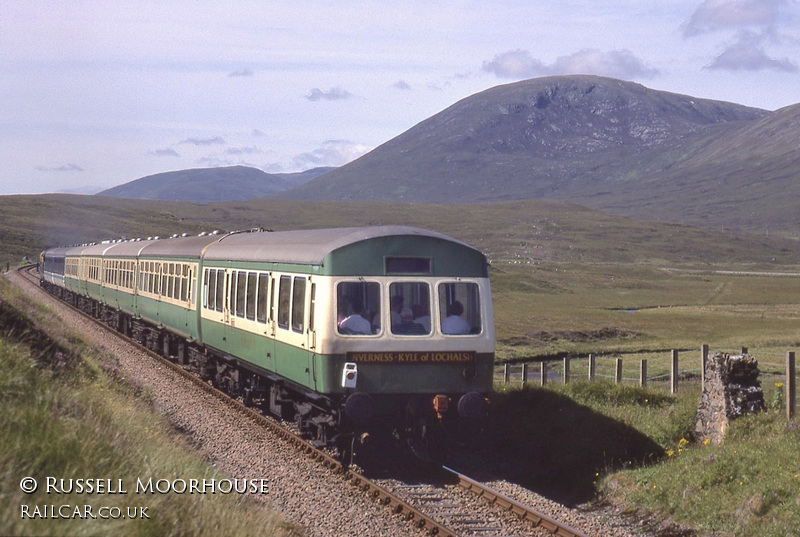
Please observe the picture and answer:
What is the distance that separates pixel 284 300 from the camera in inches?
586

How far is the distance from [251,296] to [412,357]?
4.66 m

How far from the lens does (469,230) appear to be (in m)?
198

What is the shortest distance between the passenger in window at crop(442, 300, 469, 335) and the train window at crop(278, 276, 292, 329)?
2.66 metres

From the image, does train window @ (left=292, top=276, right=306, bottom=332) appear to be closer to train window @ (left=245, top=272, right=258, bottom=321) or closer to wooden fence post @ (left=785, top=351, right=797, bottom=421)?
train window @ (left=245, top=272, right=258, bottom=321)

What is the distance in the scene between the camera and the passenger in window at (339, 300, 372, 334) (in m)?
13.1

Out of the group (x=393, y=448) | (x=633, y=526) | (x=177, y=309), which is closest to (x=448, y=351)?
(x=393, y=448)

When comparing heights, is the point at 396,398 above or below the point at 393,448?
above

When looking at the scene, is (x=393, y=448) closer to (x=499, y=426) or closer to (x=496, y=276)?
(x=499, y=426)

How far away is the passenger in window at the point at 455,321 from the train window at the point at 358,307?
1.03 m

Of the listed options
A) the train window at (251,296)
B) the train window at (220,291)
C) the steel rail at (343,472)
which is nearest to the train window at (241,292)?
the train window at (251,296)

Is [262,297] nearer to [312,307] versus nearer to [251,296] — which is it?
[251,296]

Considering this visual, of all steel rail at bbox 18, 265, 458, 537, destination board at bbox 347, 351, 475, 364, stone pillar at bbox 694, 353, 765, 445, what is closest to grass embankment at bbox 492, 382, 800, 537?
stone pillar at bbox 694, 353, 765, 445

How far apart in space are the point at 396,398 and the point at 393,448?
208 centimetres

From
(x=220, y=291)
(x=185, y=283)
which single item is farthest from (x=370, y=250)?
(x=185, y=283)
